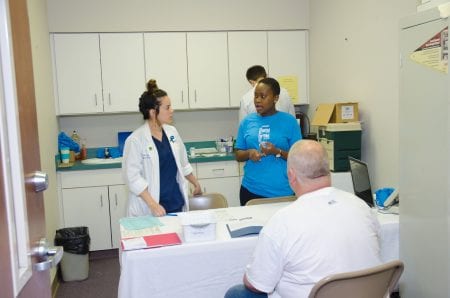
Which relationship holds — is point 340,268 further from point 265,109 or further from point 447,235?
point 265,109

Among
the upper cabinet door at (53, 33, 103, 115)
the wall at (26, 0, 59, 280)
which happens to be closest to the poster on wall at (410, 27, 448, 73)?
the wall at (26, 0, 59, 280)

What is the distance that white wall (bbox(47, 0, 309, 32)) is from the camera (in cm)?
441

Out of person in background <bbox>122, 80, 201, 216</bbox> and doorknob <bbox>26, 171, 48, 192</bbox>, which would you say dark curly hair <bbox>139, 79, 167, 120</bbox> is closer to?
person in background <bbox>122, 80, 201, 216</bbox>

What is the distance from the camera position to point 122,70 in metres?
4.50

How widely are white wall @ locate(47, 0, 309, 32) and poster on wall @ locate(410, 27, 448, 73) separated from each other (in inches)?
108

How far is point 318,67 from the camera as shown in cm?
466

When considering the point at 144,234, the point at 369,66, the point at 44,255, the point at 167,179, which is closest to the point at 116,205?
the point at 167,179

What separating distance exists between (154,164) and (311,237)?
146 centimetres

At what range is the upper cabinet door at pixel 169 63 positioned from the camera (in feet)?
15.0

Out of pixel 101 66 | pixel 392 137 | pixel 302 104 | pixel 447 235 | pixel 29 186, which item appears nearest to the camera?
pixel 29 186

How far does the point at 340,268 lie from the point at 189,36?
3442mm

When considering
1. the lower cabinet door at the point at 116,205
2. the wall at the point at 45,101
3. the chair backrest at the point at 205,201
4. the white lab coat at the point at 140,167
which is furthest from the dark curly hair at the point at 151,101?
the lower cabinet door at the point at 116,205

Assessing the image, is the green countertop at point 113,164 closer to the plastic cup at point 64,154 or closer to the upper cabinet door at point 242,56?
the plastic cup at point 64,154

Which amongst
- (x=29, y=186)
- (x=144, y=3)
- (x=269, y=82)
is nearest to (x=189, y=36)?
(x=144, y=3)
